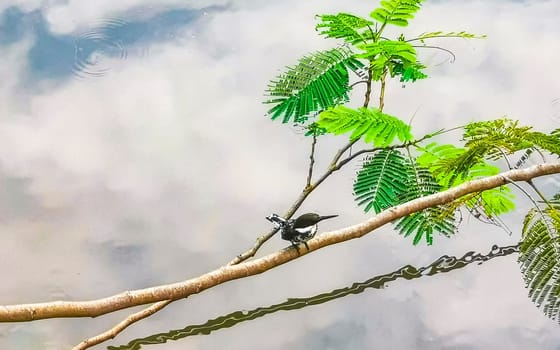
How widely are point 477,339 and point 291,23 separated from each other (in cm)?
126

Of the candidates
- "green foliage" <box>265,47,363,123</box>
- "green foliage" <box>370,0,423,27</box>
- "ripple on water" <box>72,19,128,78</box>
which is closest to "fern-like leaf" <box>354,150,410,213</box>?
"green foliage" <box>265,47,363,123</box>

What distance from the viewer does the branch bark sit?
0.88 meters

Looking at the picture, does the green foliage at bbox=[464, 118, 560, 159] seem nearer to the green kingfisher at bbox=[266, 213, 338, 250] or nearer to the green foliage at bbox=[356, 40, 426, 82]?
the green foliage at bbox=[356, 40, 426, 82]

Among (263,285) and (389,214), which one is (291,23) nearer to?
(263,285)

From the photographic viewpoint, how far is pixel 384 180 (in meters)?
1.43

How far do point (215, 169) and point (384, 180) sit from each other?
55 centimetres

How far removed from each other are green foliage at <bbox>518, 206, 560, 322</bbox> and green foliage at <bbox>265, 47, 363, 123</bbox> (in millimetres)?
499

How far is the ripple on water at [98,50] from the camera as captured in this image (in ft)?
6.91

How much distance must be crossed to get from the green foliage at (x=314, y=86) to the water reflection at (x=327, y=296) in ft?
1.29

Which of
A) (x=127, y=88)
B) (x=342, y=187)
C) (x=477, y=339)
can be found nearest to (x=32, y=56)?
(x=127, y=88)

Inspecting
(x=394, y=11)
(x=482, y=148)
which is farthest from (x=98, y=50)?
Result: (x=482, y=148)

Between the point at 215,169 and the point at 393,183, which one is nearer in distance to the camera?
the point at 393,183

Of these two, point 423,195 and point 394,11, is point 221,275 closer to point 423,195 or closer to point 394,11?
point 423,195

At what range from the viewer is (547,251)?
113 cm
